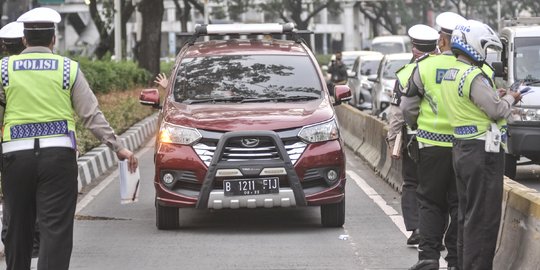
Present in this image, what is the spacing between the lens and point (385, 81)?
2544 cm

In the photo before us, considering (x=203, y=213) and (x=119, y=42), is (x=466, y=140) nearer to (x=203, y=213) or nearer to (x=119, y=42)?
(x=203, y=213)

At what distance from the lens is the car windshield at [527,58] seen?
46.4 ft

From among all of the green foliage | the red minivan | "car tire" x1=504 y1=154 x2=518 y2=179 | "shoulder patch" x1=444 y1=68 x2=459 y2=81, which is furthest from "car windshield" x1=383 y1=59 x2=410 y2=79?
"shoulder patch" x1=444 y1=68 x2=459 y2=81

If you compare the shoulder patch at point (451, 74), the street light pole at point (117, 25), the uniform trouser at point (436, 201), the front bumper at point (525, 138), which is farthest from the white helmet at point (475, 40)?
the street light pole at point (117, 25)

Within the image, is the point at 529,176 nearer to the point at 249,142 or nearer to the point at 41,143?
the point at 249,142

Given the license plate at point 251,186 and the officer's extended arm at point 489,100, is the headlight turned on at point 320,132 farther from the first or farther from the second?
the officer's extended arm at point 489,100

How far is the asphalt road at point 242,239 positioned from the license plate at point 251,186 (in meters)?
0.42

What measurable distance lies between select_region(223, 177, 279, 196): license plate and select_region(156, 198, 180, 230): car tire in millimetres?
Answer: 742

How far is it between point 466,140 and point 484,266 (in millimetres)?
794

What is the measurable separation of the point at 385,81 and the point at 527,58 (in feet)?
36.6

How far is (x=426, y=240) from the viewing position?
8031 mm

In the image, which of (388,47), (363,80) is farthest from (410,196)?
(388,47)

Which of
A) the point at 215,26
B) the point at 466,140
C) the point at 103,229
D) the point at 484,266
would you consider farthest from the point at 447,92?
the point at 215,26

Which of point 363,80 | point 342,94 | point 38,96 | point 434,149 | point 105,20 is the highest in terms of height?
point 105,20
